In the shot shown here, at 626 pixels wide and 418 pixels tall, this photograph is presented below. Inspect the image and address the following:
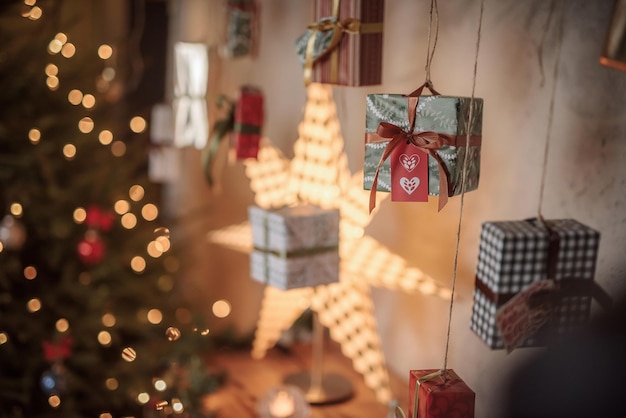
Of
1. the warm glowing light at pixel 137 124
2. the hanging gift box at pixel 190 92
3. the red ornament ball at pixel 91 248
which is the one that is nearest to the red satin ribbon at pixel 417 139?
the hanging gift box at pixel 190 92

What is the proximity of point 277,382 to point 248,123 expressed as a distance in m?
0.87

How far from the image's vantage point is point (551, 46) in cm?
136

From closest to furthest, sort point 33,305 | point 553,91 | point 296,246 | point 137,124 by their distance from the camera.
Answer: point 553,91 → point 296,246 → point 33,305 → point 137,124

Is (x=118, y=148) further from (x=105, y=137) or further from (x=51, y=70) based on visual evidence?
(x=51, y=70)

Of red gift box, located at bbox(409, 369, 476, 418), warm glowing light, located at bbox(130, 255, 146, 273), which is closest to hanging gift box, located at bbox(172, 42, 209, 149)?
warm glowing light, located at bbox(130, 255, 146, 273)

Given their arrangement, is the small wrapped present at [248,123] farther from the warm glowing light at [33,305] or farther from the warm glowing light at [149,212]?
the warm glowing light at [33,305]

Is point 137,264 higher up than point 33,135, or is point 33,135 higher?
point 33,135

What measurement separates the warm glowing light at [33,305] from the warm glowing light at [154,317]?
469mm

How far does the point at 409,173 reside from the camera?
124cm

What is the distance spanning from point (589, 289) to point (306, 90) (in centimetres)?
121

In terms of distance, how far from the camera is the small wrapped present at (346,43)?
4.99 feet

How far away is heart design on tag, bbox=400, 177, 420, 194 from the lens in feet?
4.07

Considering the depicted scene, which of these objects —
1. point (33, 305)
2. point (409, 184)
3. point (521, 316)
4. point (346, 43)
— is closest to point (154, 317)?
point (33, 305)

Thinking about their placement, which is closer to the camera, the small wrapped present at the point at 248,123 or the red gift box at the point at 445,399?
the red gift box at the point at 445,399
